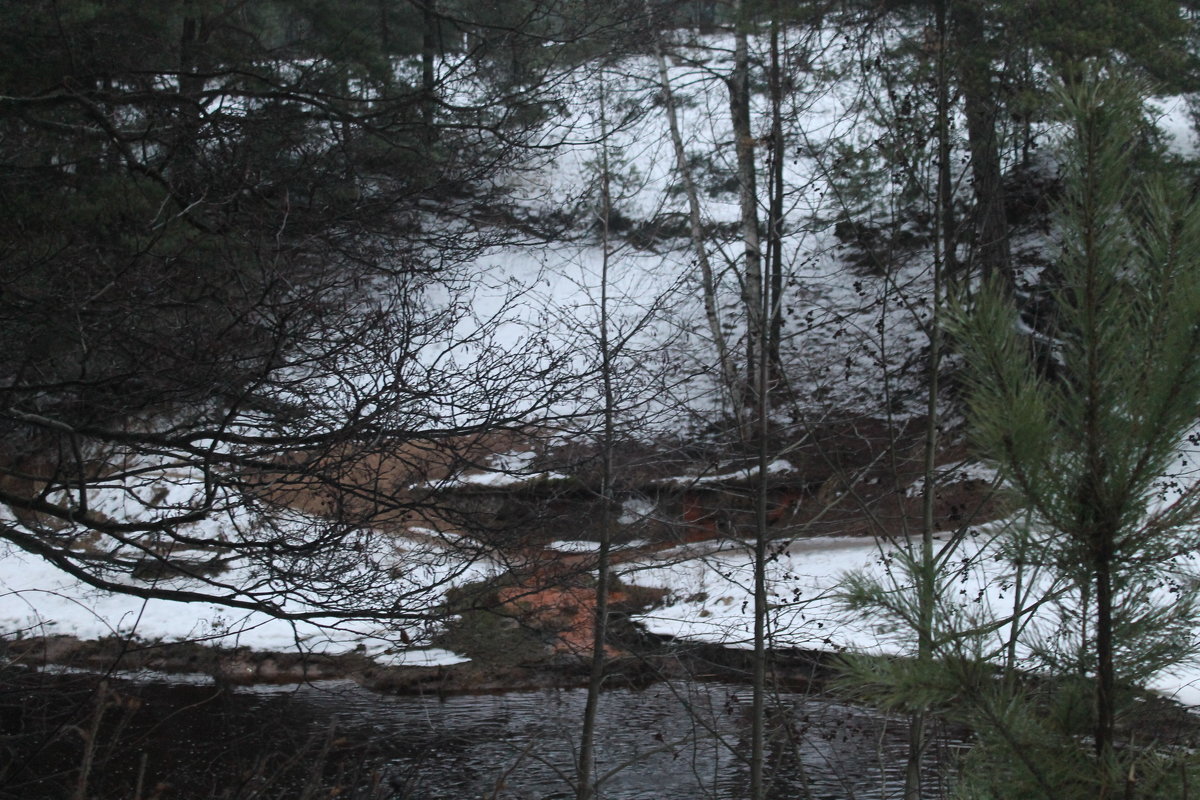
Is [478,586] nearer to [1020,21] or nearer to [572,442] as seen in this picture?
[572,442]

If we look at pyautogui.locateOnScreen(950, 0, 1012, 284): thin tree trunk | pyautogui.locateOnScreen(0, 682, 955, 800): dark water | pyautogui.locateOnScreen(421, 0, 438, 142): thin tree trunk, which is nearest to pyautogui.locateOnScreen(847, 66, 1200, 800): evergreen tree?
pyautogui.locateOnScreen(950, 0, 1012, 284): thin tree trunk

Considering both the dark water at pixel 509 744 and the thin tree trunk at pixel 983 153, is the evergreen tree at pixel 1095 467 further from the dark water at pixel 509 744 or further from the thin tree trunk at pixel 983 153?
the dark water at pixel 509 744

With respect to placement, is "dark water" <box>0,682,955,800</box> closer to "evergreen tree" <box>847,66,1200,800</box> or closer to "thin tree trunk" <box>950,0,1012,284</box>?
"thin tree trunk" <box>950,0,1012,284</box>

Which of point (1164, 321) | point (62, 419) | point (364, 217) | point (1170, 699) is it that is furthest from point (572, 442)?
point (1164, 321)

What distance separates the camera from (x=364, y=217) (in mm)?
5590

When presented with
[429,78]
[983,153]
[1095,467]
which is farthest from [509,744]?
[1095,467]

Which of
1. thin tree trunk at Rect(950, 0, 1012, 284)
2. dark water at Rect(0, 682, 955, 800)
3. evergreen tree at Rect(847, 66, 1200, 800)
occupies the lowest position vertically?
dark water at Rect(0, 682, 955, 800)

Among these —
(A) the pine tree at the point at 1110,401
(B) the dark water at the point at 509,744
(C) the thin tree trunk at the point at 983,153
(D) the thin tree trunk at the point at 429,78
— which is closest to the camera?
(A) the pine tree at the point at 1110,401

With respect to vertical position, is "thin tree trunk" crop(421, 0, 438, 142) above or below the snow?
above

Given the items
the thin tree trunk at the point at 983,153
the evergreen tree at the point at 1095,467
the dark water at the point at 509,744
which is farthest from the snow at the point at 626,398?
the dark water at the point at 509,744

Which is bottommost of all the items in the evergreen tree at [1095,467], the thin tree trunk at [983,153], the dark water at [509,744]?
the dark water at [509,744]

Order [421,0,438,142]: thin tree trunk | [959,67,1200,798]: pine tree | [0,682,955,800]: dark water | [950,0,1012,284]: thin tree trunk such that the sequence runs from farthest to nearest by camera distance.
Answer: [0,682,955,800]: dark water → [421,0,438,142]: thin tree trunk → [950,0,1012,284]: thin tree trunk → [959,67,1200,798]: pine tree

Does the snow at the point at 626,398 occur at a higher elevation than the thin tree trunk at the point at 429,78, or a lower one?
lower

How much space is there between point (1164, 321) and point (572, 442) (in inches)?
186
